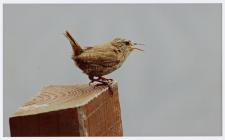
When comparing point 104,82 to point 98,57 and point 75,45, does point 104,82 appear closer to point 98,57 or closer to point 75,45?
point 98,57

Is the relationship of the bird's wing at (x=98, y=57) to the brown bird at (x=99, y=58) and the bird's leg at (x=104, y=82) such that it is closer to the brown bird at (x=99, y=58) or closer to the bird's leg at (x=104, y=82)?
the brown bird at (x=99, y=58)

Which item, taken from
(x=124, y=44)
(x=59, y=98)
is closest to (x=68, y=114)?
(x=59, y=98)

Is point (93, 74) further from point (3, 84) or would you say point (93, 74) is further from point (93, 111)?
point (3, 84)

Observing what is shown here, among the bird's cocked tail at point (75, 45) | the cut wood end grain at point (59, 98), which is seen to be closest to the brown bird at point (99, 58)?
the bird's cocked tail at point (75, 45)

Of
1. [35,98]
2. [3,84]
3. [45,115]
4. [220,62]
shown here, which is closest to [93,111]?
[45,115]

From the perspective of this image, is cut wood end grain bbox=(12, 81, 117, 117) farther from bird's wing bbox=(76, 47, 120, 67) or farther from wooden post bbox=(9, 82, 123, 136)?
bird's wing bbox=(76, 47, 120, 67)

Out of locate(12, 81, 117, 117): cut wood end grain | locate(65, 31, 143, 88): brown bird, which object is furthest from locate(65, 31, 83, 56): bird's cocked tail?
locate(12, 81, 117, 117): cut wood end grain
